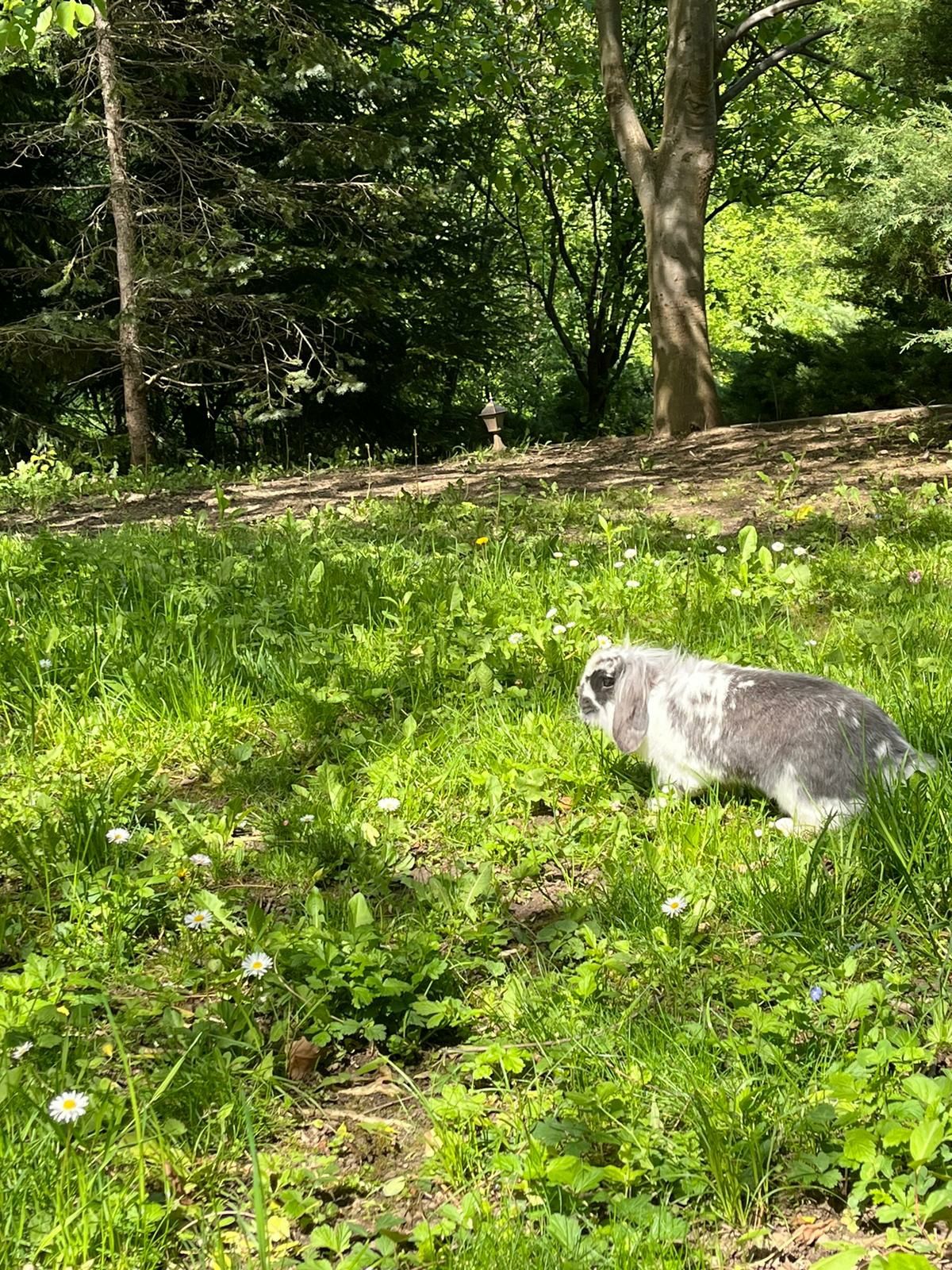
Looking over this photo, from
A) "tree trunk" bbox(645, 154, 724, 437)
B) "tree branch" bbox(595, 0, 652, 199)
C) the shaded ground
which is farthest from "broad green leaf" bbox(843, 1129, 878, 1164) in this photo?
"tree branch" bbox(595, 0, 652, 199)

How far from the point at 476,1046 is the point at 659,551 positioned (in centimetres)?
398

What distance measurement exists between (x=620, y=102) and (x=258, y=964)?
409 inches

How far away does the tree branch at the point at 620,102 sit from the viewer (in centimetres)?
1012

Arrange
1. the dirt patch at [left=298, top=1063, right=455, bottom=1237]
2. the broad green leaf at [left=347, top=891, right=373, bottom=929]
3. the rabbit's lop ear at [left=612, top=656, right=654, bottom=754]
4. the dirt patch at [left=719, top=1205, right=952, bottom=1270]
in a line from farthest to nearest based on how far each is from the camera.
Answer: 1. the rabbit's lop ear at [left=612, top=656, right=654, bottom=754]
2. the broad green leaf at [left=347, top=891, right=373, bottom=929]
3. the dirt patch at [left=298, top=1063, right=455, bottom=1237]
4. the dirt patch at [left=719, top=1205, right=952, bottom=1270]

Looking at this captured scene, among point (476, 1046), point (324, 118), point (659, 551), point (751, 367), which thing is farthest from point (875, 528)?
point (324, 118)

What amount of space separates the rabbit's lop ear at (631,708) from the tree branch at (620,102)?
8116mm

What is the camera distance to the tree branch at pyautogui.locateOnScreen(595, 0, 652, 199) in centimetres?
1012

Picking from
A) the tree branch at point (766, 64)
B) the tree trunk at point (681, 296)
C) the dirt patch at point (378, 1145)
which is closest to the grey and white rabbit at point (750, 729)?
the dirt patch at point (378, 1145)

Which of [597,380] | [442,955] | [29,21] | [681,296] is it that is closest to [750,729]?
[442,955]

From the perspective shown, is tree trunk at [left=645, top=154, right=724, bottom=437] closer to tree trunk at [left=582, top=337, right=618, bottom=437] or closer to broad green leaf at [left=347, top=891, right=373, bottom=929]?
broad green leaf at [left=347, top=891, right=373, bottom=929]

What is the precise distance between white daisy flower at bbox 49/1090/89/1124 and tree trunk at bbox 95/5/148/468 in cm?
1131

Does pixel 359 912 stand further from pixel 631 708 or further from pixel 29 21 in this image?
pixel 29 21

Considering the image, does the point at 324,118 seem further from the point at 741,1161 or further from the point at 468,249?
the point at 741,1161

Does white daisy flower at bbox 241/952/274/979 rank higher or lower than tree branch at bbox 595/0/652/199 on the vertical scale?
lower
